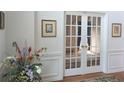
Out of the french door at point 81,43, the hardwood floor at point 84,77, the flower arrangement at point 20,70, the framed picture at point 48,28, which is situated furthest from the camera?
the french door at point 81,43

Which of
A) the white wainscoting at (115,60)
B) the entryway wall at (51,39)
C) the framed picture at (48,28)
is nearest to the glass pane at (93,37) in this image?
the entryway wall at (51,39)

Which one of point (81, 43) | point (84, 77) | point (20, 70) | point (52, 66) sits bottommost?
point (84, 77)

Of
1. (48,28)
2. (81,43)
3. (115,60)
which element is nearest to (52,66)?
(48,28)

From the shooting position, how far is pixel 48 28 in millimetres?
3789

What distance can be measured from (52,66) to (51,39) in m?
0.52

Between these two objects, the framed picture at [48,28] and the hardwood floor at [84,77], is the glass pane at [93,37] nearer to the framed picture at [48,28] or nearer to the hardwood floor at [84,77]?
the hardwood floor at [84,77]

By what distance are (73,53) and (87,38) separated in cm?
49

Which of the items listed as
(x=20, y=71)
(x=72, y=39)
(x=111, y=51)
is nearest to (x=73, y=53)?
(x=72, y=39)

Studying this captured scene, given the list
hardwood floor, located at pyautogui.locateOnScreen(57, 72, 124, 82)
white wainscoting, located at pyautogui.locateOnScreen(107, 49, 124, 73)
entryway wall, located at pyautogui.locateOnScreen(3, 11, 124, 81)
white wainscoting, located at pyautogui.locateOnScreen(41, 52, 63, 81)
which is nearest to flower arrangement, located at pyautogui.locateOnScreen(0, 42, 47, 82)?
entryway wall, located at pyautogui.locateOnScreen(3, 11, 124, 81)

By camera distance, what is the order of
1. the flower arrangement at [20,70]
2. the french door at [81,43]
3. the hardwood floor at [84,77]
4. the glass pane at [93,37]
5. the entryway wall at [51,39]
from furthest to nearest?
the glass pane at [93,37] → the french door at [81,43] → the hardwood floor at [84,77] → the entryway wall at [51,39] → the flower arrangement at [20,70]

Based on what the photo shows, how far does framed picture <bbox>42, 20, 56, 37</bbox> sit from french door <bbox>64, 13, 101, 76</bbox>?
416 millimetres

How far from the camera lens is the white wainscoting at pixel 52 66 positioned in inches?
149

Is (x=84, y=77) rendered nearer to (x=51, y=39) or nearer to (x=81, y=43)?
(x=81, y=43)

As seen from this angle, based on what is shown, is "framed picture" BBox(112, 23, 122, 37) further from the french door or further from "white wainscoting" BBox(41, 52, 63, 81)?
"white wainscoting" BBox(41, 52, 63, 81)
